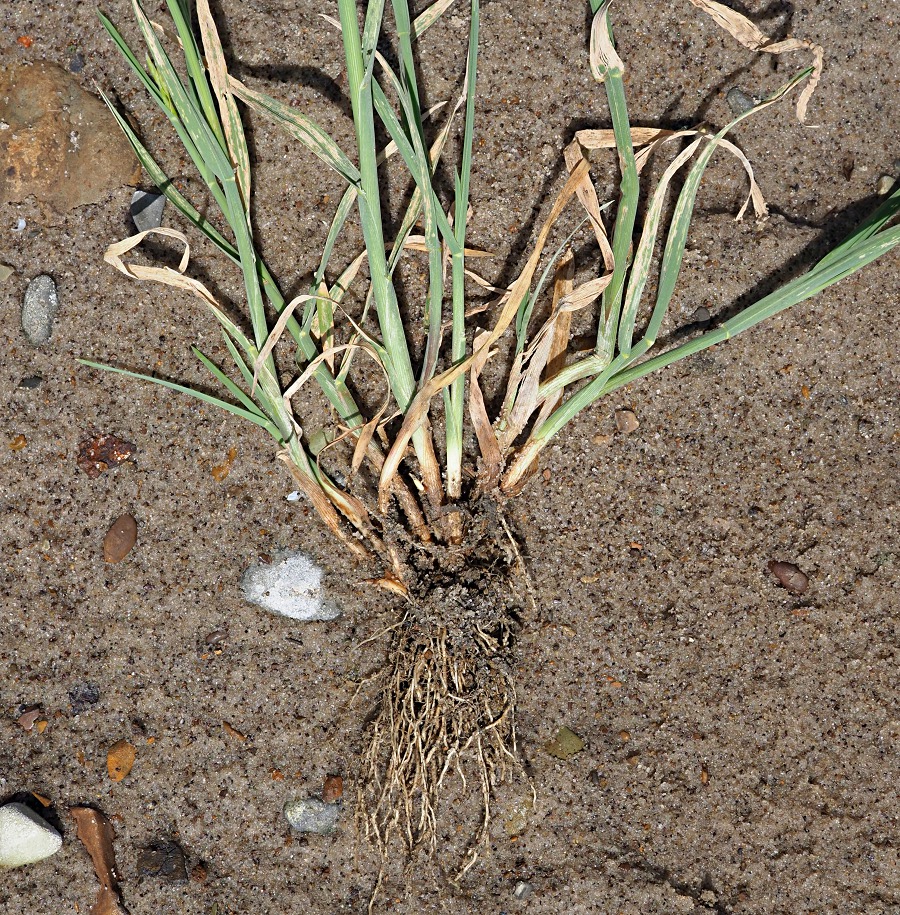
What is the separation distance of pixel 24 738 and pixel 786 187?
203 cm

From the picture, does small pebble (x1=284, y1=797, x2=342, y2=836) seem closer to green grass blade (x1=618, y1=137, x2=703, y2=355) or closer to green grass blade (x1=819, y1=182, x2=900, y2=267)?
green grass blade (x1=618, y1=137, x2=703, y2=355)

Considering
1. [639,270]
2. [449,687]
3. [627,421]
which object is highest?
[639,270]

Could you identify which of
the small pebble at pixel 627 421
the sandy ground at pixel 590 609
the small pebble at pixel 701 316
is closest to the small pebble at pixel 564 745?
the sandy ground at pixel 590 609

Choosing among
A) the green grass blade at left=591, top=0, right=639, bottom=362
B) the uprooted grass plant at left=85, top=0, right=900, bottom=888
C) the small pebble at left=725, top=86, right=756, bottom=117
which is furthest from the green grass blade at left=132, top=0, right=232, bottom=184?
the small pebble at left=725, top=86, right=756, bottom=117

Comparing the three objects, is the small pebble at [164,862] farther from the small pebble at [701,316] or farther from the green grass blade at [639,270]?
the small pebble at [701,316]

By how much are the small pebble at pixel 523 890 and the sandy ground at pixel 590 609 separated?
0.04 ft

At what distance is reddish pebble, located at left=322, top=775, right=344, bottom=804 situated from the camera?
1.61 meters

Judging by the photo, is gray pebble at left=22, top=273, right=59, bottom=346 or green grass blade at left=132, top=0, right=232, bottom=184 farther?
gray pebble at left=22, top=273, right=59, bottom=346

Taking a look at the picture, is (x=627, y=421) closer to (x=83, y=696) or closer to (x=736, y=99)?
(x=736, y=99)

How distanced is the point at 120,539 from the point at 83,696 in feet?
1.16

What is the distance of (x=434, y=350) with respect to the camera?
1.37 m

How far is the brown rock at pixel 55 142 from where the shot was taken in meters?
1.55

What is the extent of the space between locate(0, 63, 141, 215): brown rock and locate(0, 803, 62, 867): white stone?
4.21ft

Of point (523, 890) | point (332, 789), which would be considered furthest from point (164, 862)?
point (523, 890)
